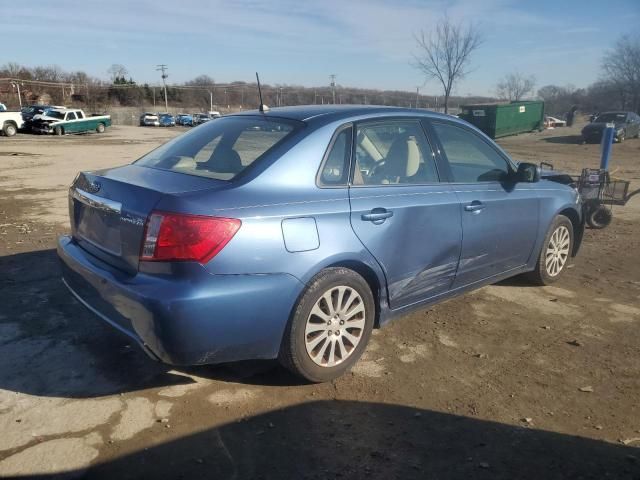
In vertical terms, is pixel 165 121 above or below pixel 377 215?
below

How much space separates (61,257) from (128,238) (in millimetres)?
953

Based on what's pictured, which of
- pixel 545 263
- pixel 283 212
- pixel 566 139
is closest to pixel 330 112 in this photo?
pixel 283 212

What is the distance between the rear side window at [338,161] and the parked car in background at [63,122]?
36.8 m

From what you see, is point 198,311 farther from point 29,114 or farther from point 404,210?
point 29,114

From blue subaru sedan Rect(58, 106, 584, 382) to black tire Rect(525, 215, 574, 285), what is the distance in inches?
28.4

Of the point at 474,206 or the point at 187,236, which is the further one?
the point at 474,206

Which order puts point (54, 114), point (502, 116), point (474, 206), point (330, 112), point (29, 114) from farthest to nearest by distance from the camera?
point (29, 114) < point (54, 114) < point (502, 116) < point (474, 206) < point (330, 112)

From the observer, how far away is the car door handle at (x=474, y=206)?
400cm

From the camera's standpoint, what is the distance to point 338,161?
3410mm

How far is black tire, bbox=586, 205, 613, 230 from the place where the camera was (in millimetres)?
7793

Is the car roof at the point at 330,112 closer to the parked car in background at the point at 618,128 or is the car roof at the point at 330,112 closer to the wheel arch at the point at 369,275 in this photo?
the wheel arch at the point at 369,275

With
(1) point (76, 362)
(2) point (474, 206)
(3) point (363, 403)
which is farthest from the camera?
(2) point (474, 206)

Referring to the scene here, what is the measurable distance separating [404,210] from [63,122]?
37.9 m

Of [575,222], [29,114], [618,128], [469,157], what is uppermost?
[469,157]
